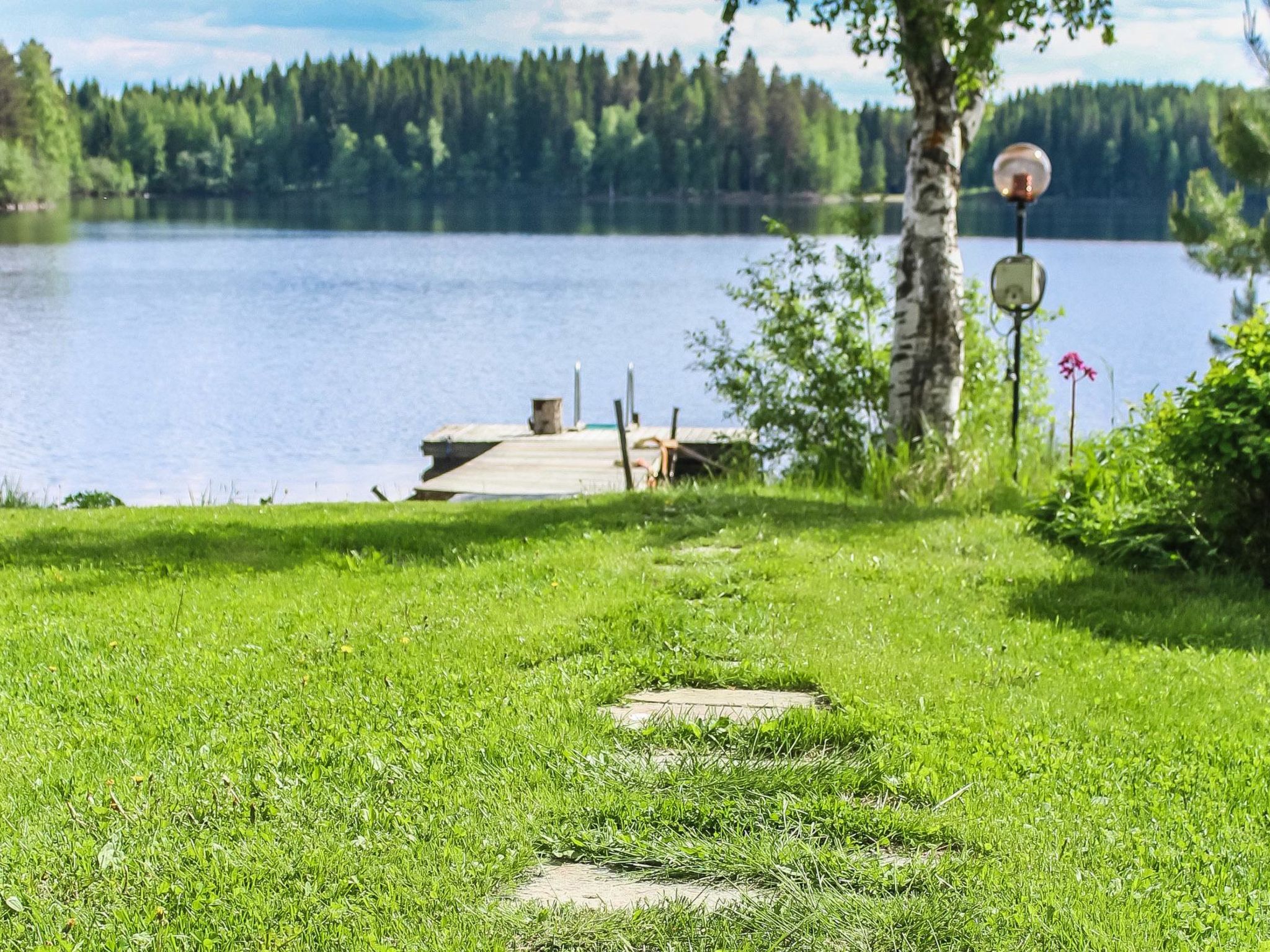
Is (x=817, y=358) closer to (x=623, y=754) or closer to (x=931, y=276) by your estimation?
(x=931, y=276)

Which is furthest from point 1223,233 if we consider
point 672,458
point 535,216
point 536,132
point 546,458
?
point 536,132

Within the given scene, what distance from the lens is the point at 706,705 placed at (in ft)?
13.8

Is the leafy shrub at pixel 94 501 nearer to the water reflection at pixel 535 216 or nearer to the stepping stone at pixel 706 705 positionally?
the stepping stone at pixel 706 705

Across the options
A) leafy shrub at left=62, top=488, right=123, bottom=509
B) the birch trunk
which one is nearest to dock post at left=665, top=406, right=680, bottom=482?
the birch trunk

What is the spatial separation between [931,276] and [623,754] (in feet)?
21.8

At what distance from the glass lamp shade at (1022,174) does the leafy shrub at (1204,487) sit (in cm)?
375

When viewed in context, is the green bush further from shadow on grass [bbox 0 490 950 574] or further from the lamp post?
shadow on grass [bbox 0 490 950 574]

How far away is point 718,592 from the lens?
5.76 m

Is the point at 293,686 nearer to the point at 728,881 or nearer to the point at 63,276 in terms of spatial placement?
the point at 728,881

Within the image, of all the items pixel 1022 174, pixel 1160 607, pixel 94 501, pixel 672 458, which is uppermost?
pixel 1022 174

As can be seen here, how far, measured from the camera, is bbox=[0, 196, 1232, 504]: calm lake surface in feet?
65.5

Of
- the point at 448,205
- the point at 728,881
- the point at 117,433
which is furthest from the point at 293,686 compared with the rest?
the point at 448,205

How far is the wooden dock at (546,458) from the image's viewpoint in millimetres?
12844

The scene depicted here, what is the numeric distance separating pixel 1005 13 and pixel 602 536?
188 inches
